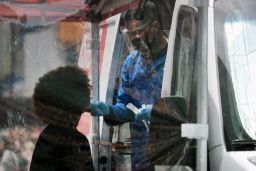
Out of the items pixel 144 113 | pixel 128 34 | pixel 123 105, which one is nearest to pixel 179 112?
pixel 144 113

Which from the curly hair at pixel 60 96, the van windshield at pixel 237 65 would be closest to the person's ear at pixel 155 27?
the van windshield at pixel 237 65

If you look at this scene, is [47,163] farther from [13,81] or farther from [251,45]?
[251,45]

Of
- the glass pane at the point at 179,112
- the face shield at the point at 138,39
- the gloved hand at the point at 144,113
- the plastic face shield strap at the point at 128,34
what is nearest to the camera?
the glass pane at the point at 179,112

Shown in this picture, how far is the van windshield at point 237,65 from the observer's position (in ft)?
7.76

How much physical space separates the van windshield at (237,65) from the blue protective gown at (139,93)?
1.09ft

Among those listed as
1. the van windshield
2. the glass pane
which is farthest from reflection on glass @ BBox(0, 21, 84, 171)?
the van windshield

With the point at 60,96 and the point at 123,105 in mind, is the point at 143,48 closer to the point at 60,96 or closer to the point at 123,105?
the point at 123,105

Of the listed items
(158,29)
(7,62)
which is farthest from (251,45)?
(7,62)

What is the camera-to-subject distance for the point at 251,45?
259 centimetres

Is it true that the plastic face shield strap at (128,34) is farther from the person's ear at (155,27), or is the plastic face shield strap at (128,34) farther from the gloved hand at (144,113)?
the gloved hand at (144,113)

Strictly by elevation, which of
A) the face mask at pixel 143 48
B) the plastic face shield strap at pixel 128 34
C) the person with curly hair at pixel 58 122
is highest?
the plastic face shield strap at pixel 128 34

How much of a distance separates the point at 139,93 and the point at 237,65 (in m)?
0.54

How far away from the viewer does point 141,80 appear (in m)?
2.64

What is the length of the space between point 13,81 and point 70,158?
0.48 metres
